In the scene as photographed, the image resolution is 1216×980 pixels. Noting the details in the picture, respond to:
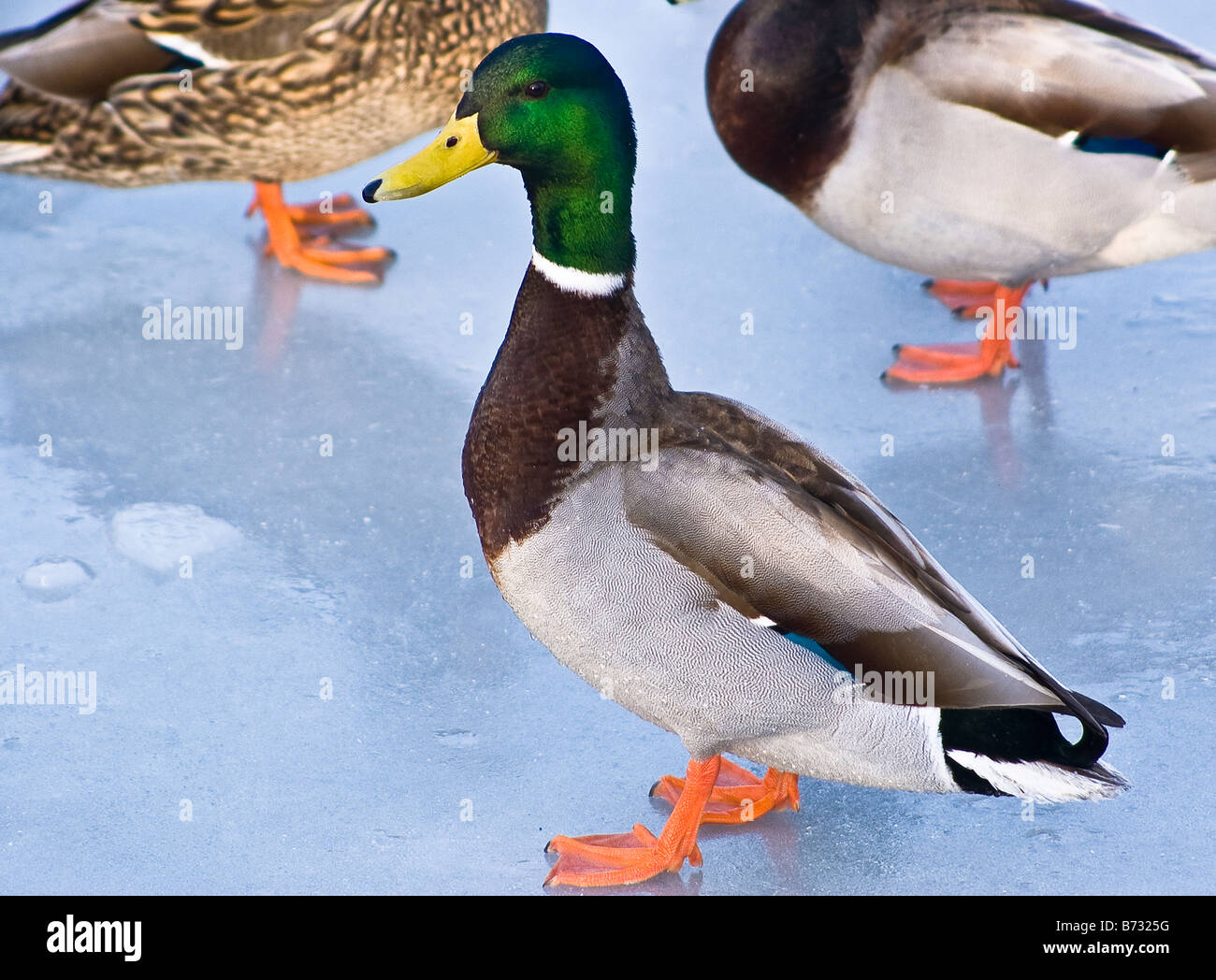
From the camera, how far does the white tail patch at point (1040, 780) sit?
266 centimetres

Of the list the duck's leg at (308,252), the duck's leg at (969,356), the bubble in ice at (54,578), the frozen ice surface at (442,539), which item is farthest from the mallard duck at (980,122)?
the bubble in ice at (54,578)

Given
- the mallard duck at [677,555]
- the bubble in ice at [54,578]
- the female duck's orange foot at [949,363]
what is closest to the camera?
the mallard duck at [677,555]

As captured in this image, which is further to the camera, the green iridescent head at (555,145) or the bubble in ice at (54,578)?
the bubble in ice at (54,578)

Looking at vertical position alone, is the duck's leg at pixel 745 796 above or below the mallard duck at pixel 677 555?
below

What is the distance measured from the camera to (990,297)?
4797 millimetres

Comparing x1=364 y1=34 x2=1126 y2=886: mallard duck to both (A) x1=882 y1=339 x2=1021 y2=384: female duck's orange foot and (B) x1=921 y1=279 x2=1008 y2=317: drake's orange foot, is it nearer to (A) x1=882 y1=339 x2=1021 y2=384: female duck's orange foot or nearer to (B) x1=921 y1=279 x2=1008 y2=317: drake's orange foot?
(A) x1=882 y1=339 x2=1021 y2=384: female duck's orange foot

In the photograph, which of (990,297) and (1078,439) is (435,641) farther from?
(990,297)

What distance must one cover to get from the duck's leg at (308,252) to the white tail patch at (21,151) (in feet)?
2.09

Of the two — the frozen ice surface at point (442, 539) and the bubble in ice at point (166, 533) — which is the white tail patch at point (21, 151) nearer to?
the frozen ice surface at point (442, 539)

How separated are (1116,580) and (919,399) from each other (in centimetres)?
91

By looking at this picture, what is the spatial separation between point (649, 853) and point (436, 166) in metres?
1.33

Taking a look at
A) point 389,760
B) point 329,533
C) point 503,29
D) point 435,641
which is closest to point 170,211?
point 503,29

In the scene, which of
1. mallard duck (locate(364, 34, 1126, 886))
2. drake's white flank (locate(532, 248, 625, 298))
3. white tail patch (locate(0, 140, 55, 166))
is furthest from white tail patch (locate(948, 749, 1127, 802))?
white tail patch (locate(0, 140, 55, 166))

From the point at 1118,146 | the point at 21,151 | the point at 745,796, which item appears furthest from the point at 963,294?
the point at 21,151
